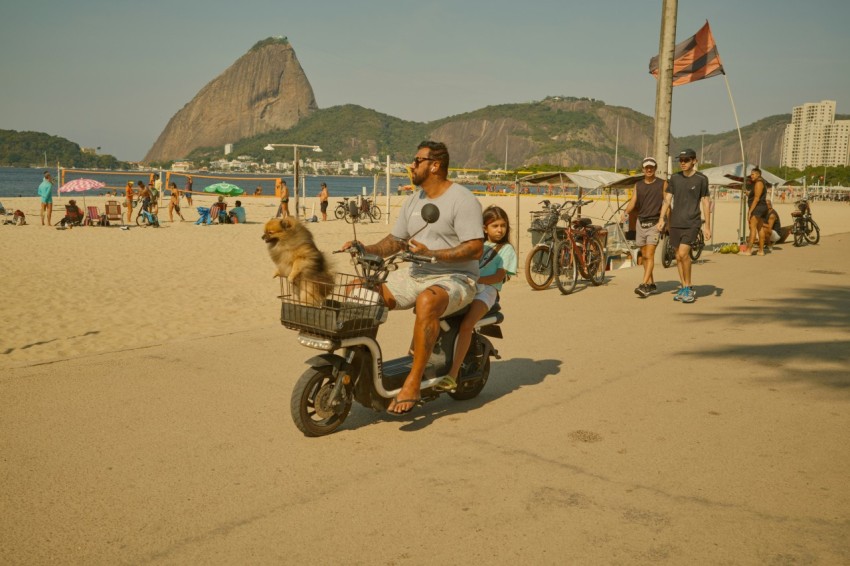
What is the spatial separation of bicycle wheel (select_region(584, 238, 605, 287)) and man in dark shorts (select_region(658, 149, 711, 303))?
6.37 feet

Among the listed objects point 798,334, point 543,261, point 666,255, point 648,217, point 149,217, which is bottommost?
point 798,334

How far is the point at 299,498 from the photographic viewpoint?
151 inches

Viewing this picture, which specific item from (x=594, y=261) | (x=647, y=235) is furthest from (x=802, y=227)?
(x=647, y=235)

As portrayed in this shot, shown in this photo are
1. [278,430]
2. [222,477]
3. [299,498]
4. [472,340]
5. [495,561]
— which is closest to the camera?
[495,561]

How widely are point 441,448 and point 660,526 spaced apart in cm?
150

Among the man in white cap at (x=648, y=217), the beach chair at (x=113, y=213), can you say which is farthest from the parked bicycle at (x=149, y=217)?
the man in white cap at (x=648, y=217)

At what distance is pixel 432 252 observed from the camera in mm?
4680

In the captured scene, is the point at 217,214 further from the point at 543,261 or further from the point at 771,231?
the point at 771,231

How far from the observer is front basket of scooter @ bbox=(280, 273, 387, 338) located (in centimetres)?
440

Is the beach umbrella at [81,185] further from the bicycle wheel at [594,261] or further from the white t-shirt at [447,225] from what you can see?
the white t-shirt at [447,225]

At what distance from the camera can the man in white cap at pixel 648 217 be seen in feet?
35.4

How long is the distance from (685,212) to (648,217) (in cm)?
81

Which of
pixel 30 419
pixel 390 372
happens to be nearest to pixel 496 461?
pixel 390 372

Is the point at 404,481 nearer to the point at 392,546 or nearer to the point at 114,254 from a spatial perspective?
the point at 392,546
